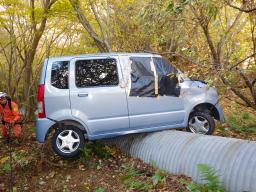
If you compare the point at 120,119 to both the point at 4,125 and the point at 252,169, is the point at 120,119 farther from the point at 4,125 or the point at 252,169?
the point at 4,125

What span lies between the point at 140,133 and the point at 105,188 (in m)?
2.09

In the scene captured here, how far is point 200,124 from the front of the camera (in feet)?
28.5

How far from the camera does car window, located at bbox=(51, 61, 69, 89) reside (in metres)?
7.67

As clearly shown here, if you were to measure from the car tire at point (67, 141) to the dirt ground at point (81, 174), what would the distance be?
37 centimetres

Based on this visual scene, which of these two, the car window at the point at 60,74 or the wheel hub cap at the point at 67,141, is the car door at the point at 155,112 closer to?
the wheel hub cap at the point at 67,141

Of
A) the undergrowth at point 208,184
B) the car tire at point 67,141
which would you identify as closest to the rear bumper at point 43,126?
the car tire at point 67,141

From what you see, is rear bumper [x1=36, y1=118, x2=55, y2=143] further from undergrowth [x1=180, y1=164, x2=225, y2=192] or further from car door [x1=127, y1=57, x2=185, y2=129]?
undergrowth [x1=180, y1=164, x2=225, y2=192]

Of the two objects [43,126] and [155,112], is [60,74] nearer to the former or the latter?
[43,126]

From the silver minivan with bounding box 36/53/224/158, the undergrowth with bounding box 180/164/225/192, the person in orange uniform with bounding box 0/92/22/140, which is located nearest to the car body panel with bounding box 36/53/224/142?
the silver minivan with bounding box 36/53/224/158

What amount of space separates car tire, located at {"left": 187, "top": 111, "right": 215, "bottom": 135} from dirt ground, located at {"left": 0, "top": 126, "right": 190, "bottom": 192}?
167 centimetres

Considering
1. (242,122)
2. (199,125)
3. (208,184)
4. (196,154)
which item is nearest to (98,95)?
(196,154)

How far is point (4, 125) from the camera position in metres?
10.4

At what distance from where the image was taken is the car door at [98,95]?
772 centimetres

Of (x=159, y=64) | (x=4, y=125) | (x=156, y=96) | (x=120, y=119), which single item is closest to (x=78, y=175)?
(x=120, y=119)
